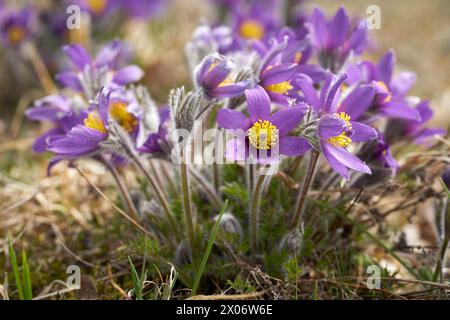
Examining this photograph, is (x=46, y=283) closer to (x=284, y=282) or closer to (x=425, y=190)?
(x=284, y=282)

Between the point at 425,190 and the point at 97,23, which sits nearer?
the point at 425,190

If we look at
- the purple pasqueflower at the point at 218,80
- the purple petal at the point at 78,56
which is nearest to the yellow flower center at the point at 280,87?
the purple pasqueflower at the point at 218,80

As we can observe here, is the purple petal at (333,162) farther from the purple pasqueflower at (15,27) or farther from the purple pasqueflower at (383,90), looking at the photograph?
the purple pasqueflower at (15,27)

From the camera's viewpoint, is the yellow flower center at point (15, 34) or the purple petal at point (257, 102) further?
the yellow flower center at point (15, 34)

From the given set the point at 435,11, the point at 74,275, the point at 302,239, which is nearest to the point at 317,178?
the point at 302,239

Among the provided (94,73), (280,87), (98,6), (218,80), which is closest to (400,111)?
(280,87)
